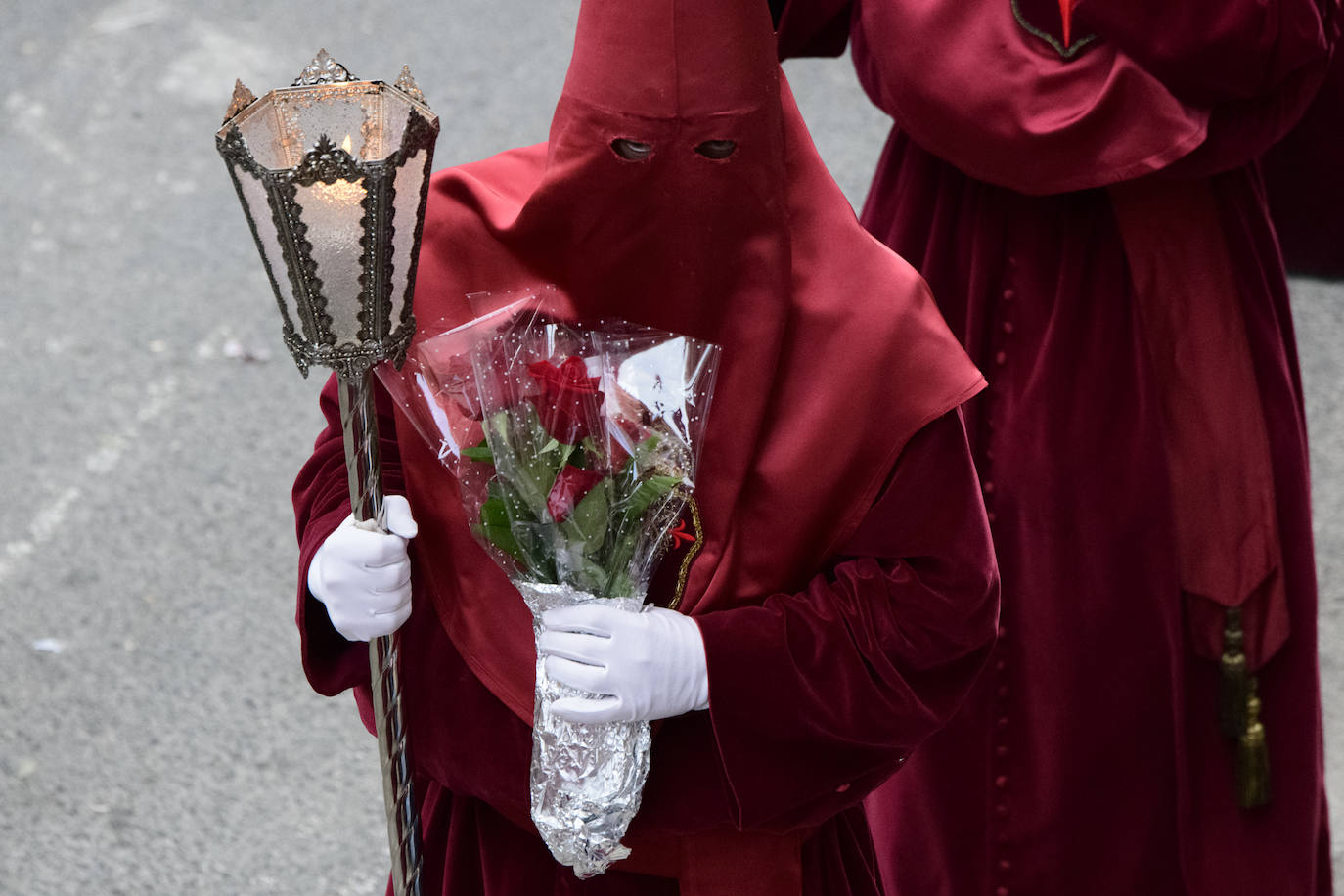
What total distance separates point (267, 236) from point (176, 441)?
307 cm

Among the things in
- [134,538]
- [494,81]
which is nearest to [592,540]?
[134,538]

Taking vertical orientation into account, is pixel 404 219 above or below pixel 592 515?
above

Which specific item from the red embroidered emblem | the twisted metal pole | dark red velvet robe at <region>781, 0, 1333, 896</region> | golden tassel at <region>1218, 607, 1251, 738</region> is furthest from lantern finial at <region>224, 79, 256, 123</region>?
golden tassel at <region>1218, 607, 1251, 738</region>

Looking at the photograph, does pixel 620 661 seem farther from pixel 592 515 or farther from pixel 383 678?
pixel 383 678

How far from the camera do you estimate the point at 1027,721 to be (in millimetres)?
2508

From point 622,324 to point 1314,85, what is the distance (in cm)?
125

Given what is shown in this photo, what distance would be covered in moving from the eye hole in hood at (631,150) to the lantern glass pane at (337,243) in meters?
0.30

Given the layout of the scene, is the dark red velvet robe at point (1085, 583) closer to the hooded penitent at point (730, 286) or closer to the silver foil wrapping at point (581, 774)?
the hooded penitent at point (730, 286)

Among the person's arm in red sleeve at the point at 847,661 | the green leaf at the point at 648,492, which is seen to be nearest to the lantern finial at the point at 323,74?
the green leaf at the point at 648,492

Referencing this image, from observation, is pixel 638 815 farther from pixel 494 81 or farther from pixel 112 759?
pixel 494 81

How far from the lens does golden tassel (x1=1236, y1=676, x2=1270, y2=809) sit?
2438 mm

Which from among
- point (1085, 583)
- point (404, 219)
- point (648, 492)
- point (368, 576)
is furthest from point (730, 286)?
point (1085, 583)

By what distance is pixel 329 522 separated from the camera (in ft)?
5.61

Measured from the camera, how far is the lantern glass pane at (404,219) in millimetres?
1432
